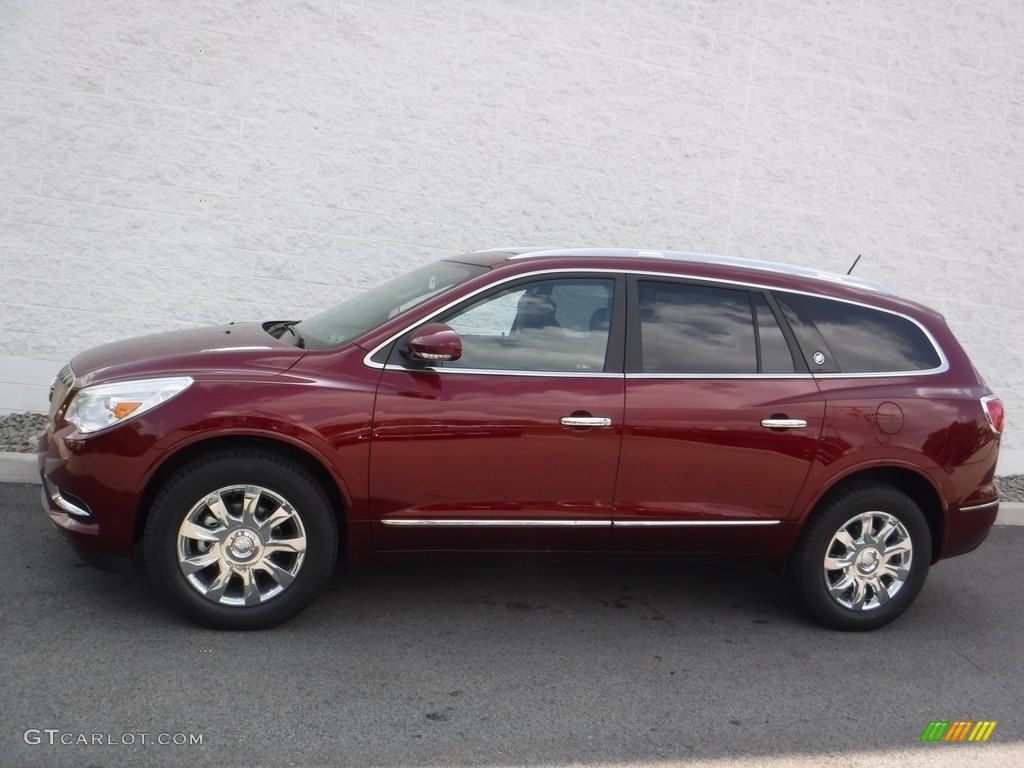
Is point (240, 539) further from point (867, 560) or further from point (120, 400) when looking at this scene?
point (867, 560)

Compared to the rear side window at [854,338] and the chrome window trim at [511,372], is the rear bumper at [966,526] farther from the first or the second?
the chrome window trim at [511,372]

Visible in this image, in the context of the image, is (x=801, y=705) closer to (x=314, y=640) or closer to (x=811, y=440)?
(x=811, y=440)

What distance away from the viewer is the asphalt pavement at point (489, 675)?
3689 millimetres

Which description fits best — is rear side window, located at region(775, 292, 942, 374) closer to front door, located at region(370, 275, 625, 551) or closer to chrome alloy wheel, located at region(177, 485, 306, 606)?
front door, located at region(370, 275, 625, 551)

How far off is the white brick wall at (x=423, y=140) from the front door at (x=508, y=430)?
11.1 ft

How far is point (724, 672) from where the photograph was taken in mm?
4664

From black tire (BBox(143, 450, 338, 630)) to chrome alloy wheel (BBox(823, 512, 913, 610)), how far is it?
2.55m

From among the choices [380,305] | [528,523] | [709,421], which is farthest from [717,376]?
[380,305]

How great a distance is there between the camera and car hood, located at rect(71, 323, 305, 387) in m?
4.53

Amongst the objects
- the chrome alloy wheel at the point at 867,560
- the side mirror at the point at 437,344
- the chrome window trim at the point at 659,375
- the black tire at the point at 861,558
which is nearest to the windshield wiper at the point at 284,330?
the chrome window trim at the point at 659,375

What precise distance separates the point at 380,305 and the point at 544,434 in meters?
1.12

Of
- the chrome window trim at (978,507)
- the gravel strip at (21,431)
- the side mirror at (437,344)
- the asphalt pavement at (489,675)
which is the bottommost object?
the asphalt pavement at (489,675)

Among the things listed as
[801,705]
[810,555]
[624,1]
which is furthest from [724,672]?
[624,1]

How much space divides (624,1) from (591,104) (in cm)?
85
